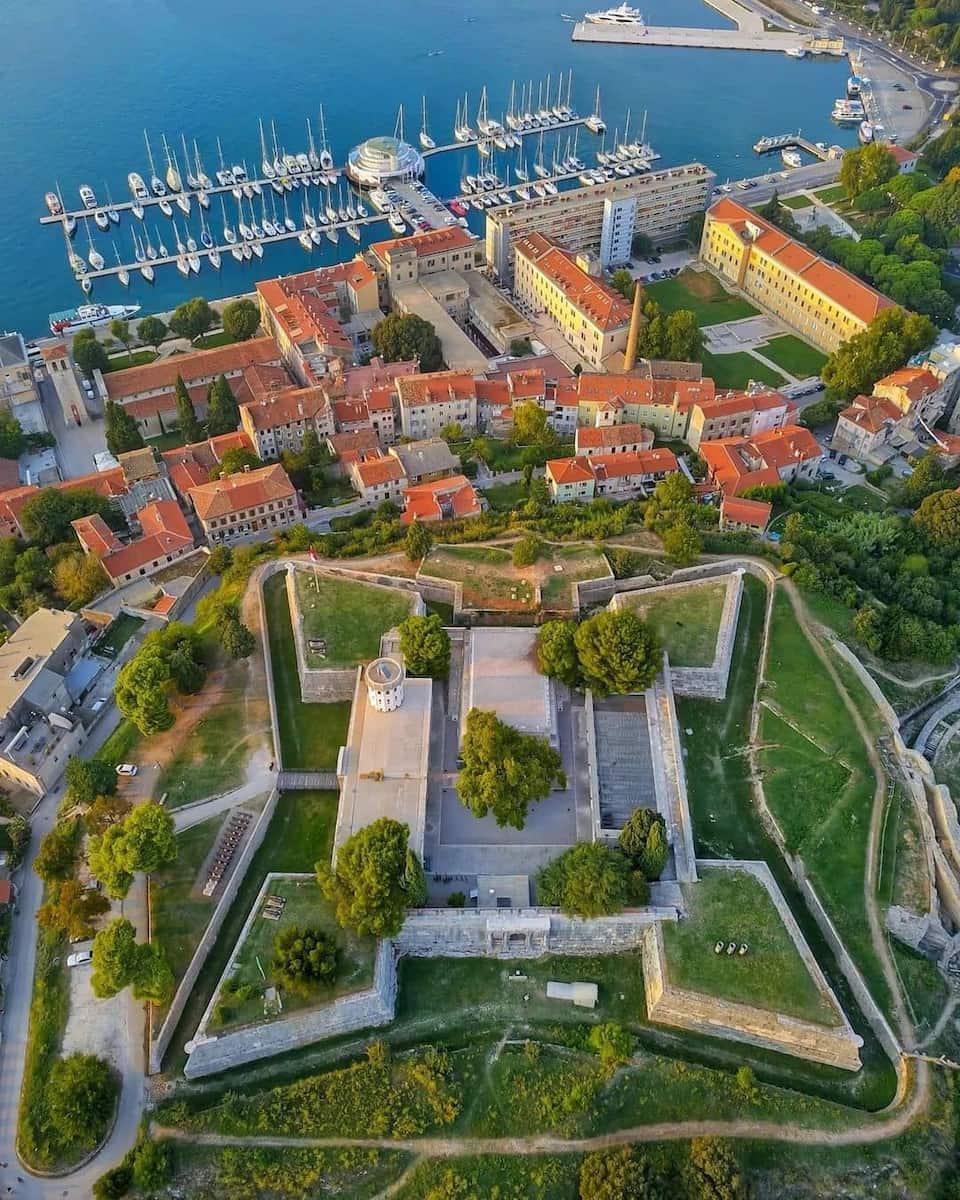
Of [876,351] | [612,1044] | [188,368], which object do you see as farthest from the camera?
[188,368]

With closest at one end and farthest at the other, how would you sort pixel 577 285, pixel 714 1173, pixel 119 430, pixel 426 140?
pixel 714 1173 < pixel 119 430 < pixel 577 285 < pixel 426 140

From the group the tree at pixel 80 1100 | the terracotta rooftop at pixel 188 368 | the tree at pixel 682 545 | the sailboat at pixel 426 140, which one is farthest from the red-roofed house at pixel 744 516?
the sailboat at pixel 426 140

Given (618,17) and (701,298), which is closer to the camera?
(701,298)

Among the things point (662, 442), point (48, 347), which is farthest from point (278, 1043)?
point (48, 347)

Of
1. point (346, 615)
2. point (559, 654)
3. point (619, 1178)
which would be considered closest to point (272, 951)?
point (619, 1178)

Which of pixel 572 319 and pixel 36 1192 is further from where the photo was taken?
pixel 572 319

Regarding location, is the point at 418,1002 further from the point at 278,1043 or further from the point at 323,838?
the point at 323,838

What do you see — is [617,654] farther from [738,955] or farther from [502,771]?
[738,955]
